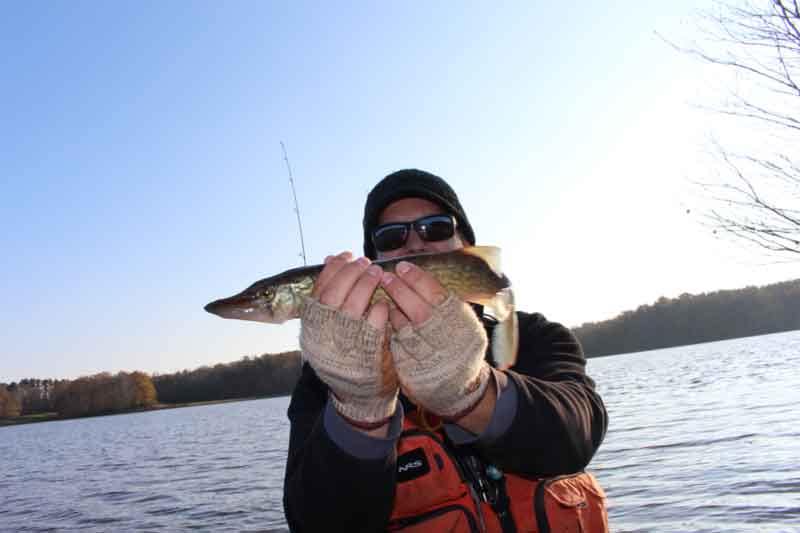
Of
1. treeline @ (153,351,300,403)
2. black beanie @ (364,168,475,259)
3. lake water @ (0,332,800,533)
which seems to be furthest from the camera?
treeline @ (153,351,300,403)

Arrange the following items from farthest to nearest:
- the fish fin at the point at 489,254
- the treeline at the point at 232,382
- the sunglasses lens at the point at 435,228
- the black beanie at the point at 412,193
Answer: the treeline at the point at 232,382 → the black beanie at the point at 412,193 → the sunglasses lens at the point at 435,228 → the fish fin at the point at 489,254

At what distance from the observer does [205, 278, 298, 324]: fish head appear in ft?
9.29

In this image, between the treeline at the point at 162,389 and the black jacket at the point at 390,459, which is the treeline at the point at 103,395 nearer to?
the treeline at the point at 162,389

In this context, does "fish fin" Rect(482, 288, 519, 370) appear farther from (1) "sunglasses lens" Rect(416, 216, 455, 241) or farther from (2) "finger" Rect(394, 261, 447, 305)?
(1) "sunglasses lens" Rect(416, 216, 455, 241)

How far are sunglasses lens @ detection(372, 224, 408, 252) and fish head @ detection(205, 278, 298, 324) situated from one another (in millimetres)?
1256

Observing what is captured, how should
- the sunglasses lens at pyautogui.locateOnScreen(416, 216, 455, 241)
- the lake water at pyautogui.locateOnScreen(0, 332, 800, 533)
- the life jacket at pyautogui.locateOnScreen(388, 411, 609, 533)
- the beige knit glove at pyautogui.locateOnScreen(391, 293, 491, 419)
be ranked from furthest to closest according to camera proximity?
1. the lake water at pyautogui.locateOnScreen(0, 332, 800, 533)
2. the sunglasses lens at pyautogui.locateOnScreen(416, 216, 455, 241)
3. the life jacket at pyautogui.locateOnScreen(388, 411, 609, 533)
4. the beige knit glove at pyautogui.locateOnScreen(391, 293, 491, 419)

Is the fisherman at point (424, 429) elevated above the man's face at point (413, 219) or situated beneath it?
situated beneath

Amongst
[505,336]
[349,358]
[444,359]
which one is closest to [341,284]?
[349,358]

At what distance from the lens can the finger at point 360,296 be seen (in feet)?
8.29

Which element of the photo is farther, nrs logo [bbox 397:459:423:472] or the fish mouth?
nrs logo [bbox 397:459:423:472]

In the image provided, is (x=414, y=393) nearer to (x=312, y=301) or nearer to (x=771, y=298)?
(x=312, y=301)

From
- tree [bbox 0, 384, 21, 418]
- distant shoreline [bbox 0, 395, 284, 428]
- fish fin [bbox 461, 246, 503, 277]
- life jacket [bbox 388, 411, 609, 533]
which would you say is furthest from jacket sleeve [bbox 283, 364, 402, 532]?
tree [bbox 0, 384, 21, 418]

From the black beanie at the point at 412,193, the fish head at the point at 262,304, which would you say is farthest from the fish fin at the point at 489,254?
the black beanie at the point at 412,193

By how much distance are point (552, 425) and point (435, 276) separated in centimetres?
85
